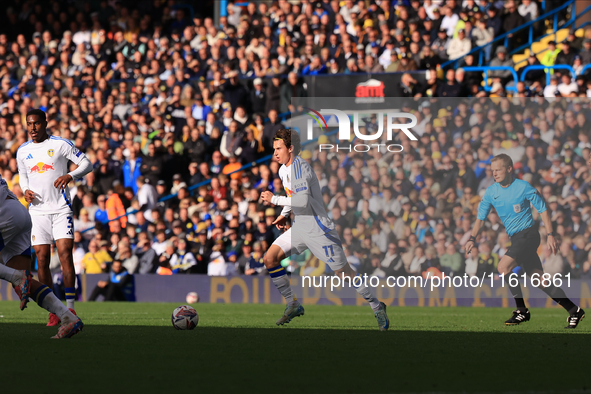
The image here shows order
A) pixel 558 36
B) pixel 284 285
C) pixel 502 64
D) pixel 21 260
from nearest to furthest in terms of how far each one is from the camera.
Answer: pixel 21 260, pixel 284 285, pixel 502 64, pixel 558 36

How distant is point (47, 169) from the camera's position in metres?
10.3

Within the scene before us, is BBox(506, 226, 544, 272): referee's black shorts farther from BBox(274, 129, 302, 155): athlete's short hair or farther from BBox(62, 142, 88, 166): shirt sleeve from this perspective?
BBox(62, 142, 88, 166): shirt sleeve

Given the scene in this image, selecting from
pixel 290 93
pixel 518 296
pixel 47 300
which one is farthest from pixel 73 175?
pixel 290 93

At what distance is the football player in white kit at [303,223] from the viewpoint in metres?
10.2

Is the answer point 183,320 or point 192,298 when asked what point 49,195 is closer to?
point 183,320

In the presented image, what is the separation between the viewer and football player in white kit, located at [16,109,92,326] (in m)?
10.3

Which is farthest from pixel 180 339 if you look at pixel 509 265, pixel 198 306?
pixel 198 306

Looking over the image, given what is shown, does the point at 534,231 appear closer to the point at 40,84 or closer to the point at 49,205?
the point at 49,205

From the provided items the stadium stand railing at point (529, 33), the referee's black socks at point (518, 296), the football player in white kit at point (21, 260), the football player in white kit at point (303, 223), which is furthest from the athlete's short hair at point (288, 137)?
the stadium stand railing at point (529, 33)

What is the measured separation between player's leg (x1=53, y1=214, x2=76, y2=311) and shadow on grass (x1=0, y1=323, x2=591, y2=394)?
30.4 inches

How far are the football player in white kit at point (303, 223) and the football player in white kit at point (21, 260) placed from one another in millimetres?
2615

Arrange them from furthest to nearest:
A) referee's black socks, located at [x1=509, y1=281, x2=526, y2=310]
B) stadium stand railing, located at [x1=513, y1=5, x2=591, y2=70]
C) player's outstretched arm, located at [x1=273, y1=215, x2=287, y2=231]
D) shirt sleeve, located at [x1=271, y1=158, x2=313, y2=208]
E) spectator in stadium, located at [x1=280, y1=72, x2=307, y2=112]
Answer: stadium stand railing, located at [x1=513, y1=5, x2=591, y2=70] < spectator in stadium, located at [x1=280, y1=72, x2=307, y2=112] < referee's black socks, located at [x1=509, y1=281, x2=526, y2=310] < player's outstretched arm, located at [x1=273, y1=215, x2=287, y2=231] < shirt sleeve, located at [x1=271, y1=158, x2=313, y2=208]

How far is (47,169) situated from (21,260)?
62.7 inches

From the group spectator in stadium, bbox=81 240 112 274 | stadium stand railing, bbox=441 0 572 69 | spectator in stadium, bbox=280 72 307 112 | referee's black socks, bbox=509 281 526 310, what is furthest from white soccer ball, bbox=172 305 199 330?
stadium stand railing, bbox=441 0 572 69
